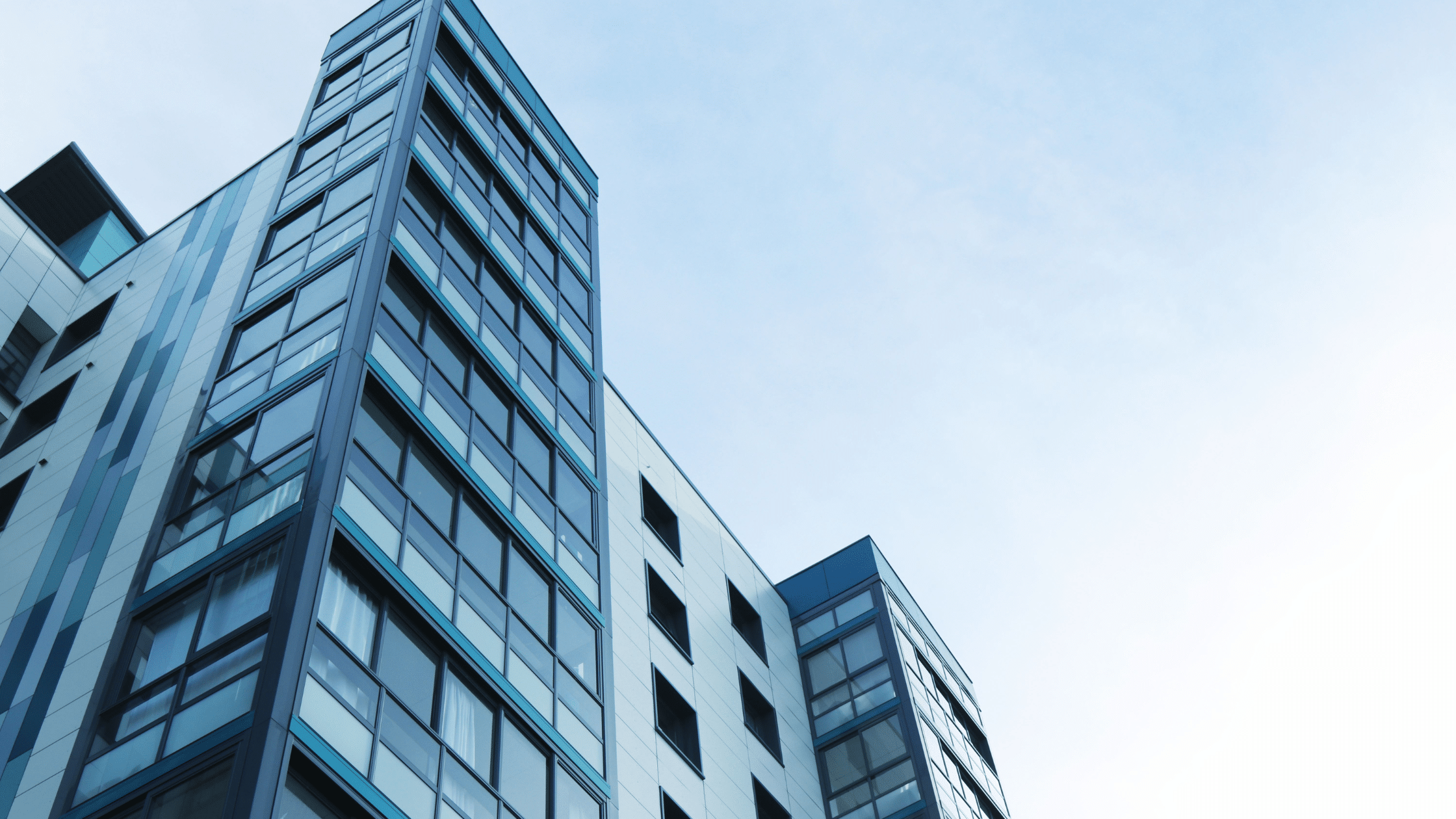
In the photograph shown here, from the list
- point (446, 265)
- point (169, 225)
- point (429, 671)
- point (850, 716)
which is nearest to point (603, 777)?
point (429, 671)

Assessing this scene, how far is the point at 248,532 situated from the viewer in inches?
648

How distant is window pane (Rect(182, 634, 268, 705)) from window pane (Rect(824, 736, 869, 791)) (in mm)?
19043

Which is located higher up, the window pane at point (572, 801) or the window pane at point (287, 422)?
the window pane at point (287, 422)

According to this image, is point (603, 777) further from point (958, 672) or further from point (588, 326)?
point (958, 672)

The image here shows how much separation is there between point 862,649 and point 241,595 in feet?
70.3

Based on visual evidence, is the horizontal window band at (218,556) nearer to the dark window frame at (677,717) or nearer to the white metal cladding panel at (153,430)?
the white metal cladding panel at (153,430)

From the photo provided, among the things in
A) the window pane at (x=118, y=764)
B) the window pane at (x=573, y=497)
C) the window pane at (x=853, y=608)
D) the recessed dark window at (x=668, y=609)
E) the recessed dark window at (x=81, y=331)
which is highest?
the recessed dark window at (x=81, y=331)

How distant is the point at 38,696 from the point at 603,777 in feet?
25.3

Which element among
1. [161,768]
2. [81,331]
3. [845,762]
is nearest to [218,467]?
[161,768]

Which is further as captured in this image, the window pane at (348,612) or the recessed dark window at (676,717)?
the recessed dark window at (676,717)

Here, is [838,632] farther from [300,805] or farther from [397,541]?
[300,805]

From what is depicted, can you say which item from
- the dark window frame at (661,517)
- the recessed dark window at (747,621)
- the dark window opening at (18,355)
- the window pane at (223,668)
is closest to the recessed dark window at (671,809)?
the dark window frame at (661,517)

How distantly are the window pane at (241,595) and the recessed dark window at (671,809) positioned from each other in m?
10.1

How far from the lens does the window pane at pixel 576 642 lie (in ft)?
65.3
